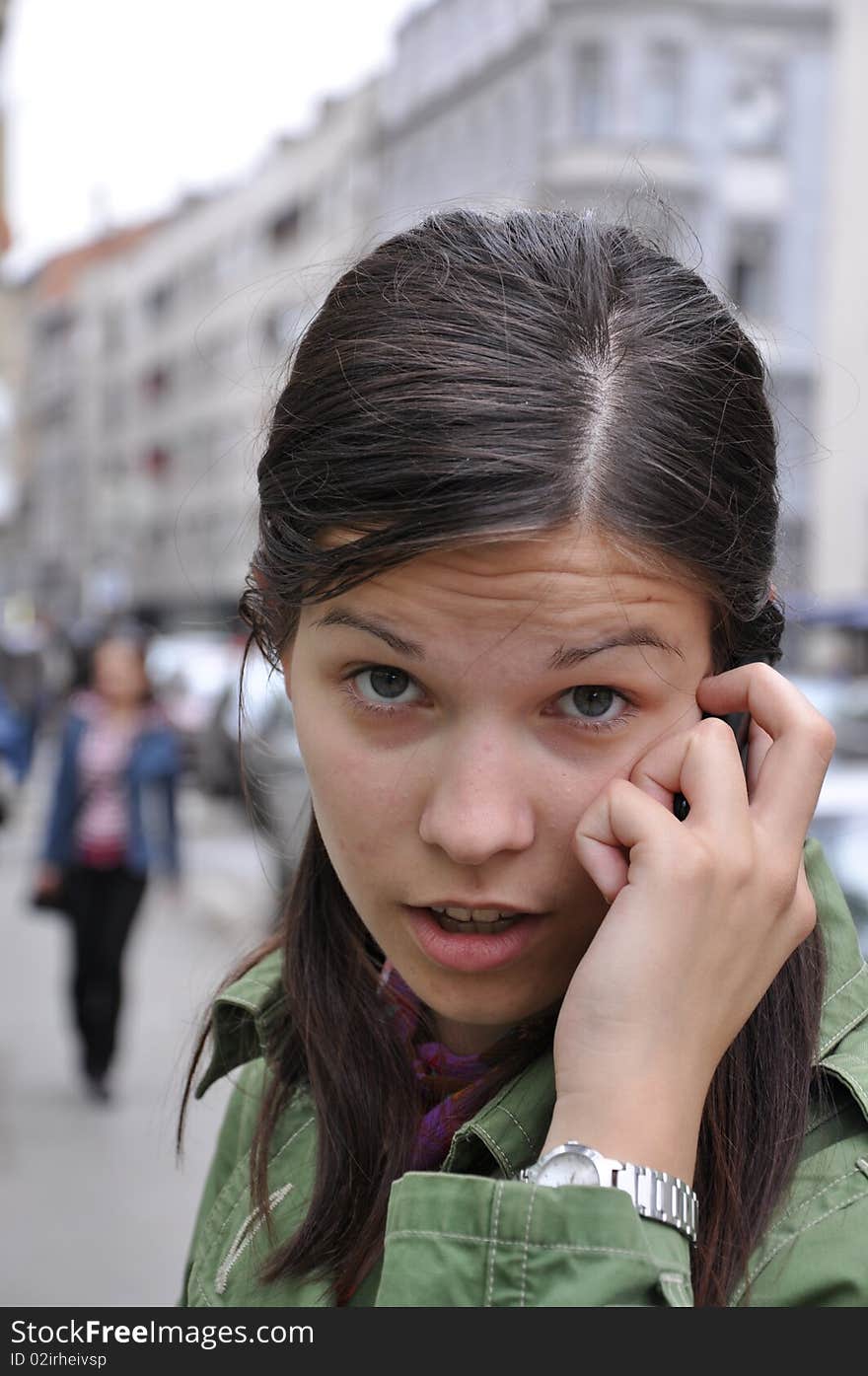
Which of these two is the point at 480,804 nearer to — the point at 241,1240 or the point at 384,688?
the point at 384,688

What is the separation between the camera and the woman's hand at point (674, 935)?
1134mm

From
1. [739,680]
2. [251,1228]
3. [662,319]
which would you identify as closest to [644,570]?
[739,680]

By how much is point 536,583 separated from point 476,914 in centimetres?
27

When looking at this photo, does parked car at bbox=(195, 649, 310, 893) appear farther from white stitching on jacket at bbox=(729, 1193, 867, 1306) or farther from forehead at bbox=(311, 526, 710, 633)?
white stitching on jacket at bbox=(729, 1193, 867, 1306)

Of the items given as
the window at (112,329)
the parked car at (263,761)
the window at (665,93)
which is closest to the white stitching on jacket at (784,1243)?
the parked car at (263,761)

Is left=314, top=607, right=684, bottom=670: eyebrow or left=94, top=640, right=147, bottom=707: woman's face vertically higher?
left=94, top=640, right=147, bottom=707: woman's face

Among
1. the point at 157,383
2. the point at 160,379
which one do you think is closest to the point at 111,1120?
the point at 160,379

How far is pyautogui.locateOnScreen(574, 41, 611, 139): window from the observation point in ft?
98.6

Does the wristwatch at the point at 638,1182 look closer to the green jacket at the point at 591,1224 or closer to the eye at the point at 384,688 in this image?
the green jacket at the point at 591,1224

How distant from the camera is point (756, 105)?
101 ft

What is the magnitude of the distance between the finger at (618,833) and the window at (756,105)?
103 feet

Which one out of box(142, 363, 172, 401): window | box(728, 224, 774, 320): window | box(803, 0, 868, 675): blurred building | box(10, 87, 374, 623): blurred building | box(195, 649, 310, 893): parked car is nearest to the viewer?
box(195, 649, 310, 893): parked car

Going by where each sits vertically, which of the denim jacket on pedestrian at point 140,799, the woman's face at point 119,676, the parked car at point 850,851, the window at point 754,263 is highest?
the window at point 754,263

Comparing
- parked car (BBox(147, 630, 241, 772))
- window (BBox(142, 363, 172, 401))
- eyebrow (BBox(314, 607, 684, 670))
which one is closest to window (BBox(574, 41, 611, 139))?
parked car (BBox(147, 630, 241, 772))
